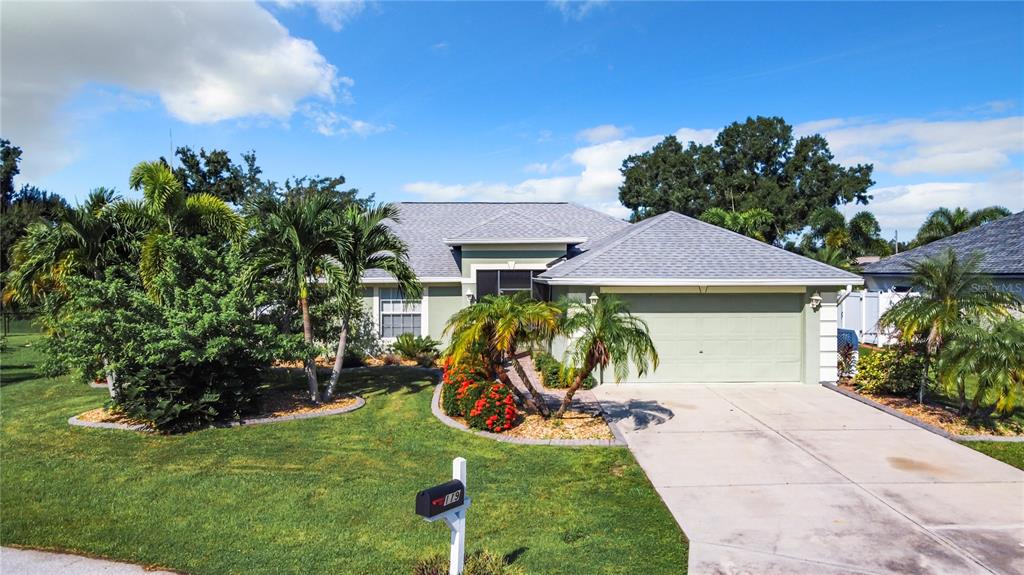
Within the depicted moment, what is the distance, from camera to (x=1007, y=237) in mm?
18250

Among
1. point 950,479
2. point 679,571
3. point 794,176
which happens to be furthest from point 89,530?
point 794,176

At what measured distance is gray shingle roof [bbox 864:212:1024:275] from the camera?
53.0 ft

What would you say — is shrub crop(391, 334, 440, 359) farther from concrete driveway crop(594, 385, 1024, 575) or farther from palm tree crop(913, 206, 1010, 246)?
palm tree crop(913, 206, 1010, 246)

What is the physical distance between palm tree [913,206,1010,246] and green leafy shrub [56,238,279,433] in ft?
110

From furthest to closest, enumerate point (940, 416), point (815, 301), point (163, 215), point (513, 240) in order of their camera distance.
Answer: point (513, 240) → point (815, 301) → point (163, 215) → point (940, 416)

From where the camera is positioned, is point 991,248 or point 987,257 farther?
point 991,248

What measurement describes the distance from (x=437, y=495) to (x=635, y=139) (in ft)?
166

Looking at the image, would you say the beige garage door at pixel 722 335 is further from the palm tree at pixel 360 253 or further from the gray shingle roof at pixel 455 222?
the gray shingle roof at pixel 455 222

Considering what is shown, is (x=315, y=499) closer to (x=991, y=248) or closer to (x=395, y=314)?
(x=395, y=314)

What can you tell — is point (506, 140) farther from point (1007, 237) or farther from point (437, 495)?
point (437, 495)

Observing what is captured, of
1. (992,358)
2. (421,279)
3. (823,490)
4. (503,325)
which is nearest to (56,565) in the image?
(503,325)

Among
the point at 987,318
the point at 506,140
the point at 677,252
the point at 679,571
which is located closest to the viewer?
the point at 679,571

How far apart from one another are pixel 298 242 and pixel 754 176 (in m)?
44.5

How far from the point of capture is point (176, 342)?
9.32 m
